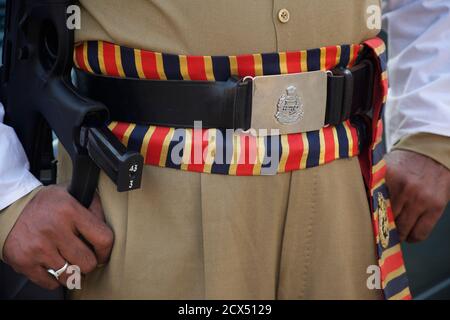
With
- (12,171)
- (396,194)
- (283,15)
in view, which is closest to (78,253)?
(12,171)

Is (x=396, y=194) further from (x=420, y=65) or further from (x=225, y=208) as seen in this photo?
(x=225, y=208)

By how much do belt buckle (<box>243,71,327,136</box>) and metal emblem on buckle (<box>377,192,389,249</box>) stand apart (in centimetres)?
27

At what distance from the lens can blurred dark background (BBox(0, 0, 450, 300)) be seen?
93.5 inches

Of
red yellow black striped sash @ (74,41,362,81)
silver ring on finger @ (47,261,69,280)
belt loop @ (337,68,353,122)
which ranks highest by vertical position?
red yellow black striped sash @ (74,41,362,81)

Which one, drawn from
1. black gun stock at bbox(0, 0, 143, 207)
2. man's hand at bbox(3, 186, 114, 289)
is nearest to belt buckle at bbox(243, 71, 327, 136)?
black gun stock at bbox(0, 0, 143, 207)

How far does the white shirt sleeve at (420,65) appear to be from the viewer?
1436 mm

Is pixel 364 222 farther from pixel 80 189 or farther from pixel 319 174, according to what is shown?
pixel 80 189

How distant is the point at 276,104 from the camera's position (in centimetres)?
112

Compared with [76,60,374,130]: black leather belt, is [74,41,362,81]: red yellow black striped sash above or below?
above

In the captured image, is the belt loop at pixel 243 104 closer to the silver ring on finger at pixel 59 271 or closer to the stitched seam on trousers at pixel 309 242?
the stitched seam on trousers at pixel 309 242

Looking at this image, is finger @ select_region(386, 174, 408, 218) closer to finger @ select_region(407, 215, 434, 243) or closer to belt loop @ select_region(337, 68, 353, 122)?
finger @ select_region(407, 215, 434, 243)

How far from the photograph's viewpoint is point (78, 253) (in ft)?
3.79

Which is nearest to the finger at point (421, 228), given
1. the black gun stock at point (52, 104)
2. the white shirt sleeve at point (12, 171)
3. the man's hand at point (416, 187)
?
the man's hand at point (416, 187)
